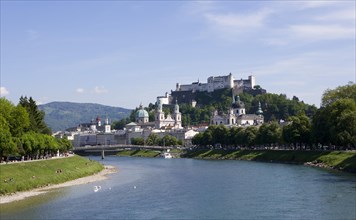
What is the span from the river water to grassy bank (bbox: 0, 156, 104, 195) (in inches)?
115

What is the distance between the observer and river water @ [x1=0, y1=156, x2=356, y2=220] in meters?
40.9

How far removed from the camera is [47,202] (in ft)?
155

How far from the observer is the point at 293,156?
88938 mm

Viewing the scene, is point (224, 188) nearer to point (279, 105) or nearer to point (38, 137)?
point (38, 137)

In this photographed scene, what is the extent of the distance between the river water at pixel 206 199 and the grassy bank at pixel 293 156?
20.7 feet

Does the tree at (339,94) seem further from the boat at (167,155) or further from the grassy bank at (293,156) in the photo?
the boat at (167,155)

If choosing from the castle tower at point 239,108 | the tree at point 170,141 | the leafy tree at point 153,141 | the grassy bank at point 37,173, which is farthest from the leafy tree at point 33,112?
the castle tower at point 239,108

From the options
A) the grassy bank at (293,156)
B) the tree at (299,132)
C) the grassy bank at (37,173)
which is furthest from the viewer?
the tree at (299,132)

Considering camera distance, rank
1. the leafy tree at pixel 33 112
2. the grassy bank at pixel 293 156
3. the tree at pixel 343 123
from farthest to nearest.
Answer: the leafy tree at pixel 33 112
the tree at pixel 343 123
the grassy bank at pixel 293 156

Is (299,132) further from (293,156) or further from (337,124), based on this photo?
(337,124)

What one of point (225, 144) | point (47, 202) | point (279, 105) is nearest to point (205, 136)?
point (225, 144)

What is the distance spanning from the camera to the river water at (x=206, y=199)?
4091 cm

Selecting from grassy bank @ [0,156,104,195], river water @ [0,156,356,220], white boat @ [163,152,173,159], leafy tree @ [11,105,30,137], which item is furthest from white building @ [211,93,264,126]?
river water @ [0,156,356,220]

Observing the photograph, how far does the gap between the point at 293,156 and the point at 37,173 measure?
1607 inches
